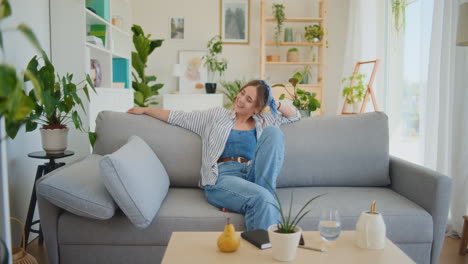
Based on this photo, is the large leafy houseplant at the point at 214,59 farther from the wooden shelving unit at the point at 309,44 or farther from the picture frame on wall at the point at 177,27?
the wooden shelving unit at the point at 309,44

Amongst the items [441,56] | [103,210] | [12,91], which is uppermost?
[441,56]

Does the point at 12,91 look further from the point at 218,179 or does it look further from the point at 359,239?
the point at 218,179

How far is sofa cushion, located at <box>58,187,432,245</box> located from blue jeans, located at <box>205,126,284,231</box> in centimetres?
7

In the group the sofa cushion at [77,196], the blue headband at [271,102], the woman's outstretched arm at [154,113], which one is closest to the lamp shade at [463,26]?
the blue headband at [271,102]

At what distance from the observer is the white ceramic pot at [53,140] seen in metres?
2.26

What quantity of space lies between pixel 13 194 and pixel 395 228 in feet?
7.07

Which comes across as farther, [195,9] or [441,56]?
[195,9]

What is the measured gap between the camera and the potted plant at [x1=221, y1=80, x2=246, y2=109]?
5.87 m

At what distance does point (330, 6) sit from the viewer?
6004 mm

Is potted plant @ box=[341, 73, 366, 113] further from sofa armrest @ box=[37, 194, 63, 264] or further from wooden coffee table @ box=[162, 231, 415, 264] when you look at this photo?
sofa armrest @ box=[37, 194, 63, 264]

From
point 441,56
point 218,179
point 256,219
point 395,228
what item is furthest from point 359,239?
point 441,56

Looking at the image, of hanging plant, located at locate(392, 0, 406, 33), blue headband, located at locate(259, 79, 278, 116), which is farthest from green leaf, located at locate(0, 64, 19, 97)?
hanging plant, located at locate(392, 0, 406, 33)

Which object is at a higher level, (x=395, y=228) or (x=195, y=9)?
(x=195, y=9)

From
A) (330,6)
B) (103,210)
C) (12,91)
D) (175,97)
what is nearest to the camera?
(12,91)
